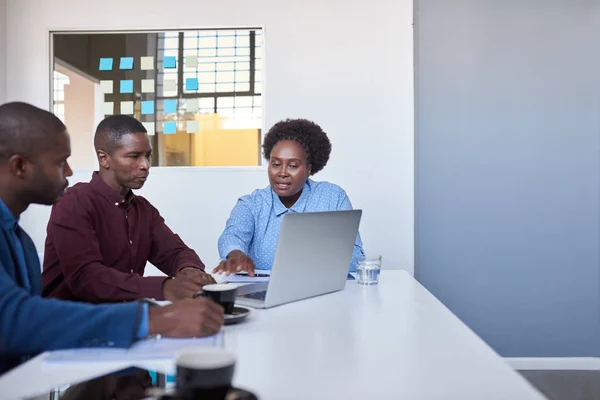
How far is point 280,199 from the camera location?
251 cm

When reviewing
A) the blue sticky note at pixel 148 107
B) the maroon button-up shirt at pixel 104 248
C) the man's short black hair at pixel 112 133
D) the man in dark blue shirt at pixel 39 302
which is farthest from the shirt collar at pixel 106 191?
the blue sticky note at pixel 148 107

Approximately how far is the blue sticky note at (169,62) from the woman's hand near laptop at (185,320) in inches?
109

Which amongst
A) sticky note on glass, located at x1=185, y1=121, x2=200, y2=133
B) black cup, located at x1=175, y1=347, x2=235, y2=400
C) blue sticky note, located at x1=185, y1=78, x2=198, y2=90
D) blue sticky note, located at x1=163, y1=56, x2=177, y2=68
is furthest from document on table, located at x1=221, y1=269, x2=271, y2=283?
blue sticky note, located at x1=163, y1=56, x2=177, y2=68

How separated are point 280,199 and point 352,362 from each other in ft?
5.08

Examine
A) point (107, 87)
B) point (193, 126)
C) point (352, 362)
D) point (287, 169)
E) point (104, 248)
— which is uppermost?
point (107, 87)

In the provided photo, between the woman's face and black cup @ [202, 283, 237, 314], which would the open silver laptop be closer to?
black cup @ [202, 283, 237, 314]

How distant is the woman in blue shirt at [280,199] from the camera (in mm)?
2322

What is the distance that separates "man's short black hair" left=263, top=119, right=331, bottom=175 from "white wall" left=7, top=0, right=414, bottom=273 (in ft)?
2.52

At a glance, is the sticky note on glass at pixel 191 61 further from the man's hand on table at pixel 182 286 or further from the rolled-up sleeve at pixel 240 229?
the man's hand on table at pixel 182 286

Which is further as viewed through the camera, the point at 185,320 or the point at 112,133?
the point at 112,133

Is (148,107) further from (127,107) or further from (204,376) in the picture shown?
(204,376)

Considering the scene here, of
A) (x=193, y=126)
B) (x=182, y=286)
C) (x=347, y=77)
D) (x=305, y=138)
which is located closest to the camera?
(x=182, y=286)

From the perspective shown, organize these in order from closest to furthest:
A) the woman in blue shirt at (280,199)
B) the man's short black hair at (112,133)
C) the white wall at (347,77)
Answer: the man's short black hair at (112,133) < the woman in blue shirt at (280,199) < the white wall at (347,77)

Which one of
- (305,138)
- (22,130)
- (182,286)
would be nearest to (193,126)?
(305,138)
